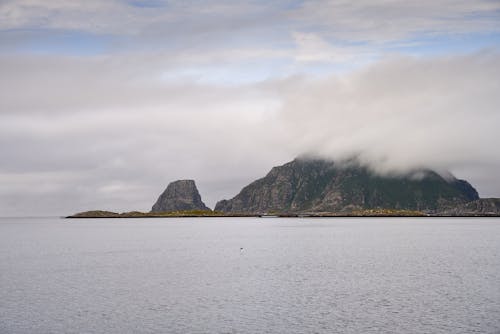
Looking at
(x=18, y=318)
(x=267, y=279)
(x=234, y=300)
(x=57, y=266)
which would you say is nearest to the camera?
(x=18, y=318)

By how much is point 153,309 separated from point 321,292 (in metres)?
22.3

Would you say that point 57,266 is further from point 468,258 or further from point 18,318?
point 468,258

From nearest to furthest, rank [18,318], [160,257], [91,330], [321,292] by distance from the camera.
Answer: [91,330] < [18,318] < [321,292] < [160,257]

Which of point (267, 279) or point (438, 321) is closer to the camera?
point (438, 321)

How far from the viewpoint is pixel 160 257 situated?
123688 millimetres

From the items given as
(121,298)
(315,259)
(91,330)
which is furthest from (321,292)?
(315,259)

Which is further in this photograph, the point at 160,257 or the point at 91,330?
the point at 160,257

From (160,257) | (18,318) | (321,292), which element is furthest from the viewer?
(160,257)

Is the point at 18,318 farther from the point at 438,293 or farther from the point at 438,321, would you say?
the point at 438,293

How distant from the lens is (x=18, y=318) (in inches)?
2142

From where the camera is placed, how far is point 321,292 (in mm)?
70250

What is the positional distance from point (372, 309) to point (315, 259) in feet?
190

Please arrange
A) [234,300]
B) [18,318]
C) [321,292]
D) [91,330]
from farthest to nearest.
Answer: [321,292] < [234,300] < [18,318] < [91,330]

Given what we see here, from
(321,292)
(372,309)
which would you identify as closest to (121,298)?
(321,292)
